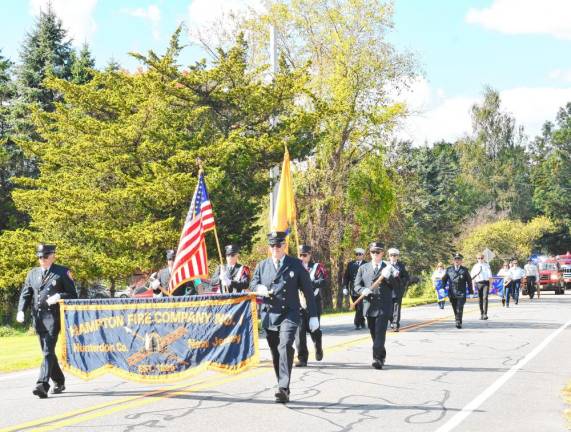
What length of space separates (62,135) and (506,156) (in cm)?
7680

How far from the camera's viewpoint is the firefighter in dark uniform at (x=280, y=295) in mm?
9195

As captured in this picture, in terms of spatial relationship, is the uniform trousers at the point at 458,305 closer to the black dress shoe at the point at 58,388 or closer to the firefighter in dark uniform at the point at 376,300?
the firefighter in dark uniform at the point at 376,300

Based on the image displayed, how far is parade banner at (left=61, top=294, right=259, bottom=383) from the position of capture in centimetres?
935

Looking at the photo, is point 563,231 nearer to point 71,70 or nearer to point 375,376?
point 71,70

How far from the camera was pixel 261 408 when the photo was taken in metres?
8.62

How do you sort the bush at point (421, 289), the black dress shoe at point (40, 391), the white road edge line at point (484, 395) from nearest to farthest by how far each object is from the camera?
the white road edge line at point (484, 395)
the black dress shoe at point (40, 391)
the bush at point (421, 289)

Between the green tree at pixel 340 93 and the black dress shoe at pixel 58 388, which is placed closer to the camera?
the black dress shoe at pixel 58 388

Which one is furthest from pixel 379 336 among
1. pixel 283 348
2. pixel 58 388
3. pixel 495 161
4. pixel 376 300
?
pixel 495 161

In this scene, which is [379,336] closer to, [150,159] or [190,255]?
[190,255]

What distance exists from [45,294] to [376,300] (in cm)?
491

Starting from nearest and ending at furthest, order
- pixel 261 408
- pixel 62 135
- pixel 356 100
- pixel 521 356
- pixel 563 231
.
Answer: pixel 261 408, pixel 521 356, pixel 62 135, pixel 356 100, pixel 563 231

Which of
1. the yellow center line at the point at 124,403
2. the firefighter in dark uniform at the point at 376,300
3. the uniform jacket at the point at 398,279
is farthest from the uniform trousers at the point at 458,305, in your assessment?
the yellow center line at the point at 124,403

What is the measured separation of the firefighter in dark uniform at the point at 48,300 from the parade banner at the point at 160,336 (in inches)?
6.8

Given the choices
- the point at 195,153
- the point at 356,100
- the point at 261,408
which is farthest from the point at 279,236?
the point at 356,100
